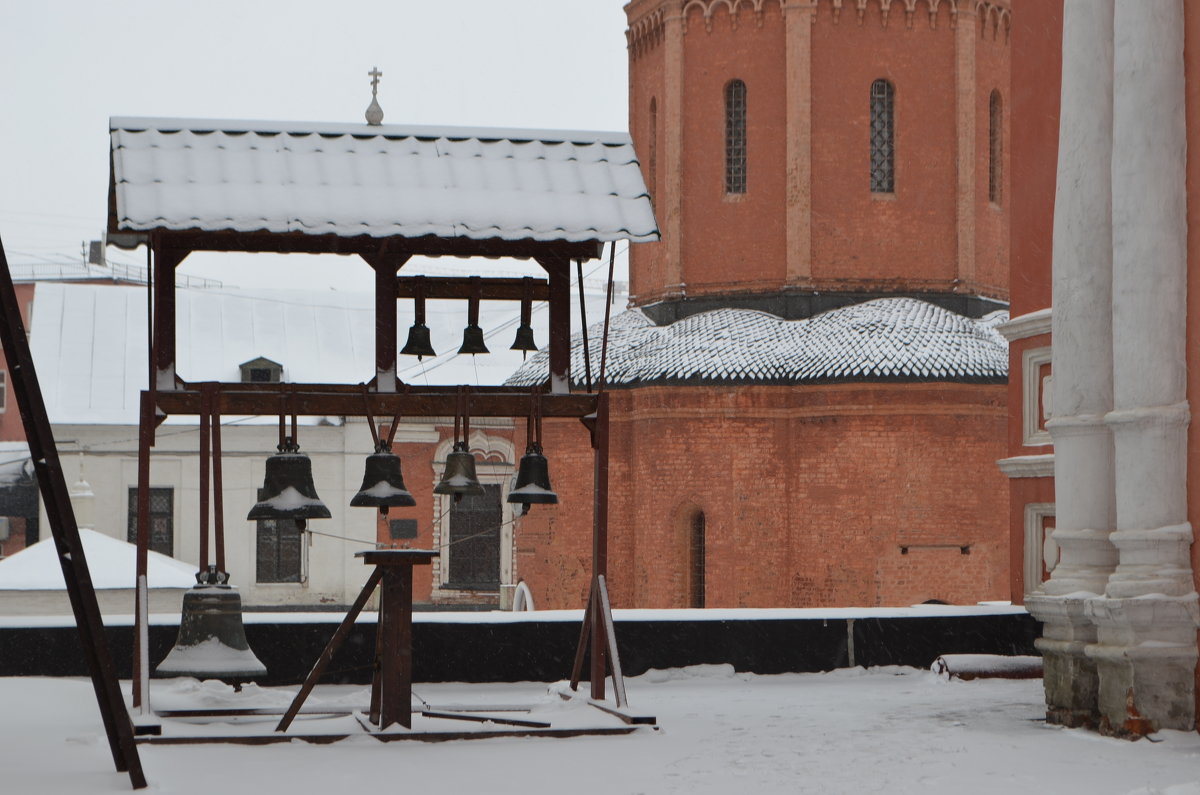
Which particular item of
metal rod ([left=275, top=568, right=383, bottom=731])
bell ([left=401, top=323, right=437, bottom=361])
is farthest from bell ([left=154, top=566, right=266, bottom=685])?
bell ([left=401, top=323, right=437, bottom=361])

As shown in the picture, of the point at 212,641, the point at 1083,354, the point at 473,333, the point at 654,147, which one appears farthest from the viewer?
the point at 654,147

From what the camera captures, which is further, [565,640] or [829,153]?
[829,153]

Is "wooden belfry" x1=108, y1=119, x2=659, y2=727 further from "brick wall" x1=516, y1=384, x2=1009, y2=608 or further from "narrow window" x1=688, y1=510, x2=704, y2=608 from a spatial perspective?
"narrow window" x1=688, y1=510, x2=704, y2=608

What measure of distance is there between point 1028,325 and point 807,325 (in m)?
10.8

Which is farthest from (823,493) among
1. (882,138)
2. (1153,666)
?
(1153,666)

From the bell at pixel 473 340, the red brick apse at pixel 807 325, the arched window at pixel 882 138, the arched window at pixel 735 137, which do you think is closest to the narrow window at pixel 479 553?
the red brick apse at pixel 807 325

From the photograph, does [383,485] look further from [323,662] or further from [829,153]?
[829,153]

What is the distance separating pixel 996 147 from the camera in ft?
85.0

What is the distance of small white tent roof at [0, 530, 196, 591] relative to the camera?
2536 cm

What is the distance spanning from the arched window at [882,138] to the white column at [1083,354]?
15538 millimetres

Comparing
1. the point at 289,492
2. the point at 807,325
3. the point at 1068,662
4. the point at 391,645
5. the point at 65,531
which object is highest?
the point at 807,325

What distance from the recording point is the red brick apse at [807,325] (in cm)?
2330

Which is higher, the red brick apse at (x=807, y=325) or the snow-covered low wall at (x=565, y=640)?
the red brick apse at (x=807, y=325)

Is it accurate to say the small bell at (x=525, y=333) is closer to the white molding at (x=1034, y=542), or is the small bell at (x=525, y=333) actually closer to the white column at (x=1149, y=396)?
the white column at (x=1149, y=396)
